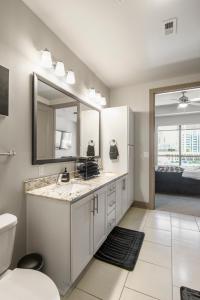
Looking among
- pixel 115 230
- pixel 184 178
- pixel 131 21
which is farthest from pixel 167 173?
pixel 131 21

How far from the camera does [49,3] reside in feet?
5.45

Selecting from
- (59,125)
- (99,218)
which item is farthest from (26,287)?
(59,125)

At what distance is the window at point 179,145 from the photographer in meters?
6.59

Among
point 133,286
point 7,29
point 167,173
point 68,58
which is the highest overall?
point 68,58

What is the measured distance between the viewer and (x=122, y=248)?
210 centimetres

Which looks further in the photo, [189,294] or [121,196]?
[121,196]

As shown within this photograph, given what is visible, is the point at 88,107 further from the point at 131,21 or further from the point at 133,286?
the point at 133,286

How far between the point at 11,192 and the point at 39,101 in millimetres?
974

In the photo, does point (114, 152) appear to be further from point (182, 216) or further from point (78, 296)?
point (78, 296)

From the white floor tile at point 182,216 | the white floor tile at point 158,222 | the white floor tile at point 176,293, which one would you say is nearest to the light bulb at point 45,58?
the white floor tile at point 176,293

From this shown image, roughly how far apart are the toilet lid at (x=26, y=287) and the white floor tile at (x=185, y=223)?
237 cm

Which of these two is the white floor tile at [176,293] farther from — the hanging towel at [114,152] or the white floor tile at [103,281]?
the hanging towel at [114,152]

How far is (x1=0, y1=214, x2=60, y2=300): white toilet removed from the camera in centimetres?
95

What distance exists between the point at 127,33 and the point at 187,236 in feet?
9.46
